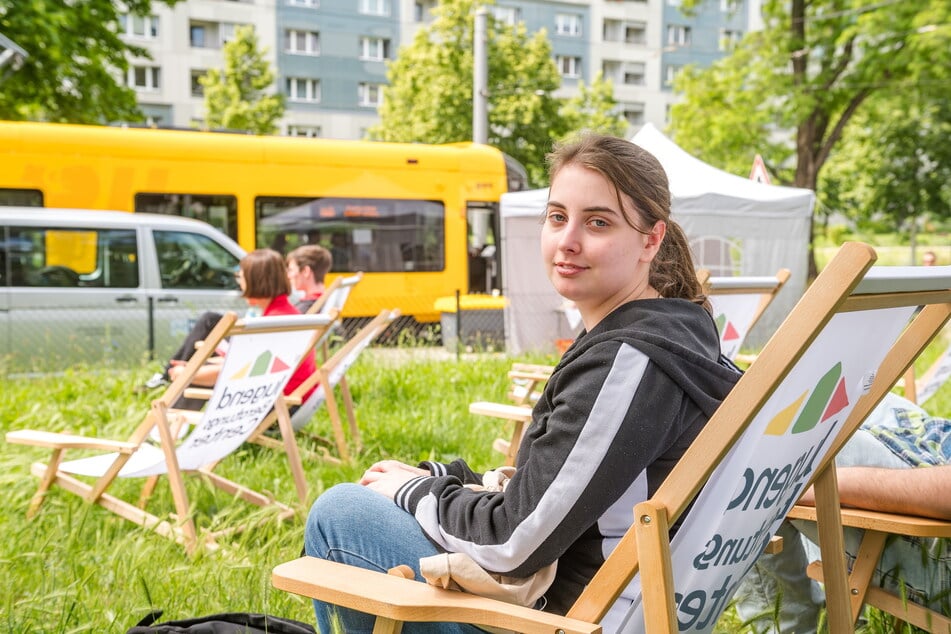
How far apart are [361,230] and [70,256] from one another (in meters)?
5.26

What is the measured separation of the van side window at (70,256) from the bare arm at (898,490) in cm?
936

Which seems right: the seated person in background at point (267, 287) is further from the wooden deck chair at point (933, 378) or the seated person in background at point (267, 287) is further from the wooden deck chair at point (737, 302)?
the wooden deck chair at point (933, 378)

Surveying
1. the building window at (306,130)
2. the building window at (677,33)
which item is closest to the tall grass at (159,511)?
the building window at (306,130)

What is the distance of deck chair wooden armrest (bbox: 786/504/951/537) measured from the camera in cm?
221

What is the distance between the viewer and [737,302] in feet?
17.0

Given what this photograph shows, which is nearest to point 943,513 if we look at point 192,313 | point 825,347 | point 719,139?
point 825,347

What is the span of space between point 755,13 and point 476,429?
190 ft

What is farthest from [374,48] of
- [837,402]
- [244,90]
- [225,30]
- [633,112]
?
[837,402]

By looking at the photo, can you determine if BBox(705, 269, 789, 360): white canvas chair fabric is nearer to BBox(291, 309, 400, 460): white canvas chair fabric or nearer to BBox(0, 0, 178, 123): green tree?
BBox(291, 309, 400, 460): white canvas chair fabric

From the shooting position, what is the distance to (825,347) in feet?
5.57

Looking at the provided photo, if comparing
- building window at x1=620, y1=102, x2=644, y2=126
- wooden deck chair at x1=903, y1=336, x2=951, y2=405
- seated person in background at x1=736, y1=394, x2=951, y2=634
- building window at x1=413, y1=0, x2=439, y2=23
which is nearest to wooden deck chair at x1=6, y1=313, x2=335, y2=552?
seated person in background at x1=736, y1=394, x2=951, y2=634

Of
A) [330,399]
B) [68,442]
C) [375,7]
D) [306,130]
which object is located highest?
[375,7]

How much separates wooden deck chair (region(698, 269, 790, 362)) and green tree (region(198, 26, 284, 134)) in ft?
103

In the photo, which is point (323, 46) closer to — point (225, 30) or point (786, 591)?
point (225, 30)
